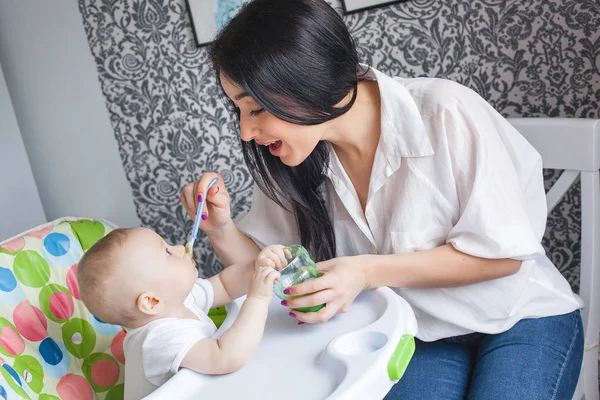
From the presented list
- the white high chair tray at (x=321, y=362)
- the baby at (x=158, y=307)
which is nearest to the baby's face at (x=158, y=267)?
the baby at (x=158, y=307)

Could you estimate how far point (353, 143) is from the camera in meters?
1.43

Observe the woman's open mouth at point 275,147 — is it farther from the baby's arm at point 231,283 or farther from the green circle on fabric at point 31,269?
the green circle on fabric at point 31,269

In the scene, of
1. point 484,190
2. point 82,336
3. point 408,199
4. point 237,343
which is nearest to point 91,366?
point 82,336

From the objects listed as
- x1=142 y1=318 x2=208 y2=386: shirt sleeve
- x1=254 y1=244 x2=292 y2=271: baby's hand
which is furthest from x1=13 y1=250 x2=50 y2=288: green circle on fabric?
x1=254 y1=244 x2=292 y2=271: baby's hand

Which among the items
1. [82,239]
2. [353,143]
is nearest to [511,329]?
[353,143]

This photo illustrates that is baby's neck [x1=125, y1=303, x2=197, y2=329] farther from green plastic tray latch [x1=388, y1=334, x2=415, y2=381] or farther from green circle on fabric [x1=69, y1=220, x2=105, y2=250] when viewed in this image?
green circle on fabric [x1=69, y1=220, x2=105, y2=250]

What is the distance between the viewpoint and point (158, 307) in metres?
1.21

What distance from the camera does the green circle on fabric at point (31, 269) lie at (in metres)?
1.53

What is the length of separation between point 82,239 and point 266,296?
77 centimetres

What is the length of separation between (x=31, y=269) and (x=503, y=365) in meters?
1.06

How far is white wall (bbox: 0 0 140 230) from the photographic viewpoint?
2.22 meters

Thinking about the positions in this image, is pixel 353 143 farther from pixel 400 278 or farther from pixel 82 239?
pixel 82 239

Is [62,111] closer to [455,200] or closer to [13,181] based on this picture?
[13,181]

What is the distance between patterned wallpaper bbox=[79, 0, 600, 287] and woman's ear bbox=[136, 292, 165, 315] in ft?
3.26
